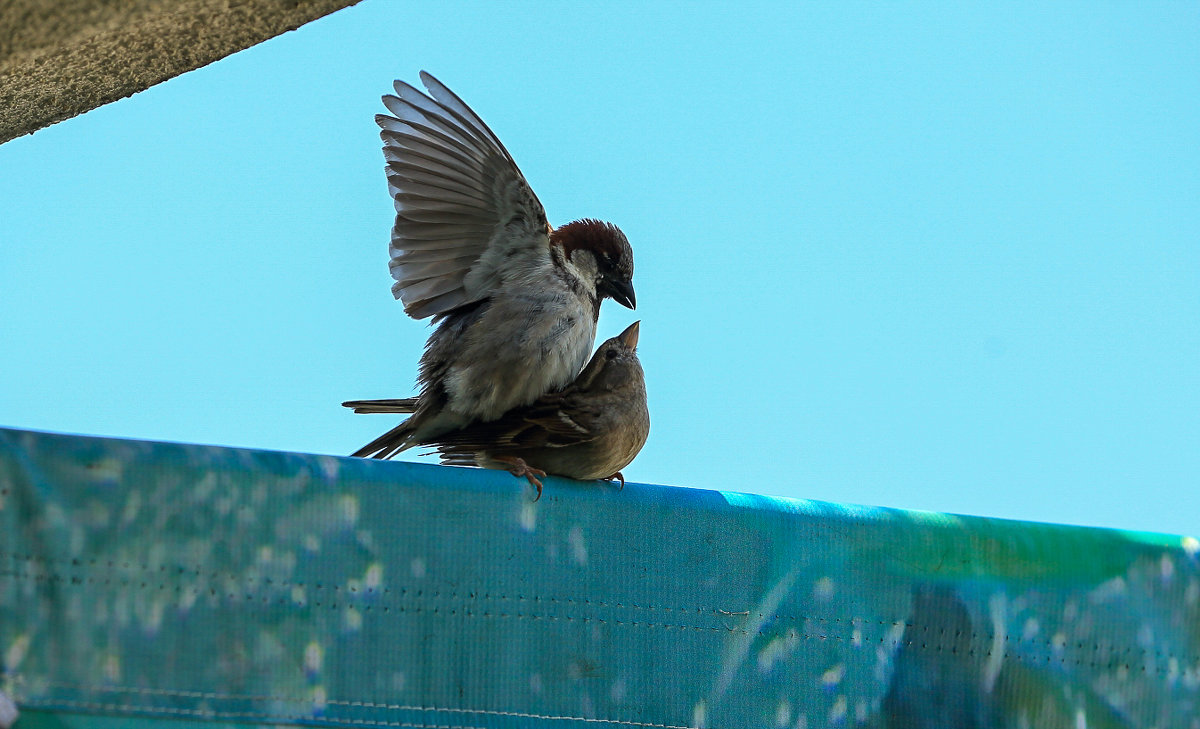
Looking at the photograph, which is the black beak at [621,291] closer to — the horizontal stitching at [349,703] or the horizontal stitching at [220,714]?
the horizontal stitching at [349,703]

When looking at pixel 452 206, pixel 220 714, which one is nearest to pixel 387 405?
pixel 452 206

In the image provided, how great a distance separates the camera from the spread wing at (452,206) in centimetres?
233

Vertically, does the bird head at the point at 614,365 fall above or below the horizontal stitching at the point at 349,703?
above

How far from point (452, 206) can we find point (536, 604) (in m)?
1.08

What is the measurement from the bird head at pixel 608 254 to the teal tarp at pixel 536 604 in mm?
767

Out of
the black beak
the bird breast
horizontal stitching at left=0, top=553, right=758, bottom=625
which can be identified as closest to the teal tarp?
horizontal stitching at left=0, top=553, right=758, bottom=625

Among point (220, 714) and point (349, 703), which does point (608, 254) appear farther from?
point (220, 714)

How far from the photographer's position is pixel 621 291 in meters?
2.42

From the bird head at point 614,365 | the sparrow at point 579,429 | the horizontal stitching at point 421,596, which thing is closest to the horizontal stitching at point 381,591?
the horizontal stitching at point 421,596

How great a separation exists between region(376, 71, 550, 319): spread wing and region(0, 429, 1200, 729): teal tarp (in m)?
0.77

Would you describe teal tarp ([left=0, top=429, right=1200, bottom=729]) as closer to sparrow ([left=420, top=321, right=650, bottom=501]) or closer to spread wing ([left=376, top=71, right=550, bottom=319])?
sparrow ([left=420, top=321, right=650, bottom=501])

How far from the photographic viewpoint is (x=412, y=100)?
2.36 metres

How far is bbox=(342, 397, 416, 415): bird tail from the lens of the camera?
222 centimetres

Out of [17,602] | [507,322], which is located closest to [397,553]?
[17,602]
